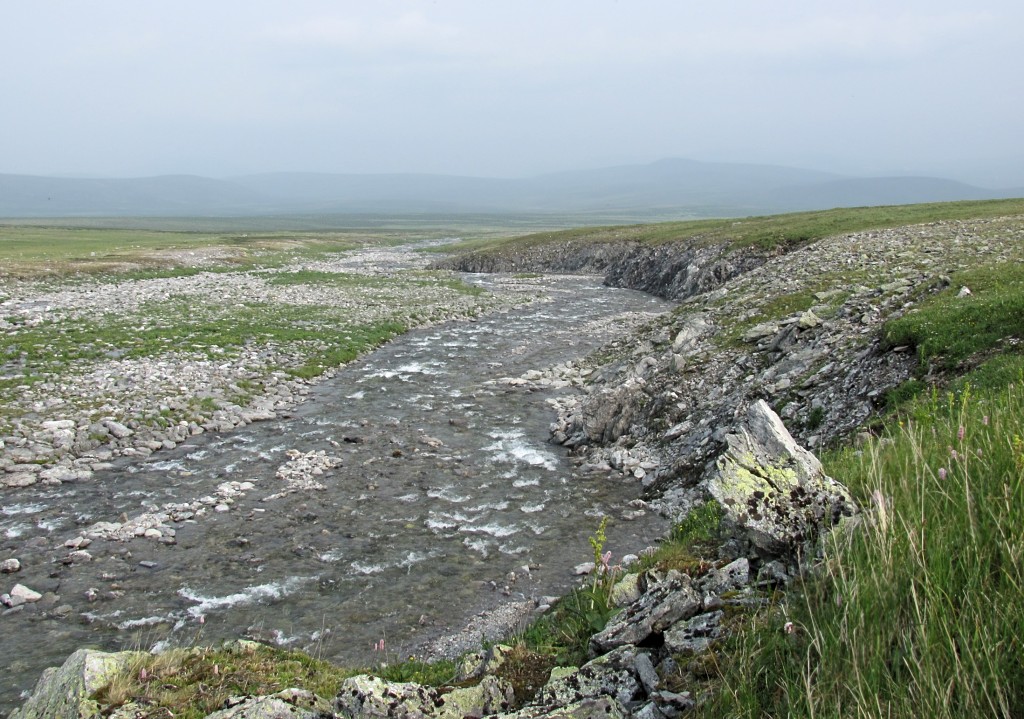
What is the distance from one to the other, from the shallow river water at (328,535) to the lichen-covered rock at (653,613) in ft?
16.1

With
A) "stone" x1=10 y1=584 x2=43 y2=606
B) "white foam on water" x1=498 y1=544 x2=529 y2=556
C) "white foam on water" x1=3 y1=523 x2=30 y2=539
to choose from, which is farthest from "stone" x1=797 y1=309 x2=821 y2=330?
"white foam on water" x1=3 y1=523 x2=30 y2=539

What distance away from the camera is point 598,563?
299 inches

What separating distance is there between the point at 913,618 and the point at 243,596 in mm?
11186

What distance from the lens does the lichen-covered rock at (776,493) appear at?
646 centimetres

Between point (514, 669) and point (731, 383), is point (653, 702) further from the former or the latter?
point (731, 383)

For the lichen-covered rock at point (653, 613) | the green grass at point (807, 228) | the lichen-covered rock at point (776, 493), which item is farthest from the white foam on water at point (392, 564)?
the green grass at point (807, 228)

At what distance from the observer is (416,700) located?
6.01 meters

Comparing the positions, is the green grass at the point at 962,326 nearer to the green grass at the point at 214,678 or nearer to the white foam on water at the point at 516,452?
the white foam on water at the point at 516,452

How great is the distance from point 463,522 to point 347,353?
1862cm

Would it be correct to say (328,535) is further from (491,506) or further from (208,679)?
(208,679)

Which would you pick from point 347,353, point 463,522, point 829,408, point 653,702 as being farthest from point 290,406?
point 653,702

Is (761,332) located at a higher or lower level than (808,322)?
lower

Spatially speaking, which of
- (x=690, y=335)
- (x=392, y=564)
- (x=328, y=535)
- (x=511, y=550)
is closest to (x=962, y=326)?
(x=511, y=550)

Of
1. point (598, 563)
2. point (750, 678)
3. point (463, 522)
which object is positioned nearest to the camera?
point (750, 678)
